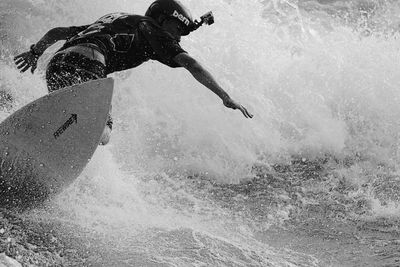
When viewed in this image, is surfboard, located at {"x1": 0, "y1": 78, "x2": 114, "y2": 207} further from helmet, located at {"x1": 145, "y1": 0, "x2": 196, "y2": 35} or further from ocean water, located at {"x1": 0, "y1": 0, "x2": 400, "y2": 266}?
helmet, located at {"x1": 145, "y1": 0, "x2": 196, "y2": 35}

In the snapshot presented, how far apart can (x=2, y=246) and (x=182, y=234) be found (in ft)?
4.62

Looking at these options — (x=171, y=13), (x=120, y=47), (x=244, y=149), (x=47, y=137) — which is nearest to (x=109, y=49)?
(x=120, y=47)

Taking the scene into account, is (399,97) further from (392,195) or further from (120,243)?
(120,243)

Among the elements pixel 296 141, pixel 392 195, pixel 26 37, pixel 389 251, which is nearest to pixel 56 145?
pixel 389 251

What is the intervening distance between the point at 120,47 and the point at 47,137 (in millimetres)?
1014

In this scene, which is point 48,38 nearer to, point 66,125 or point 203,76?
point 66,125

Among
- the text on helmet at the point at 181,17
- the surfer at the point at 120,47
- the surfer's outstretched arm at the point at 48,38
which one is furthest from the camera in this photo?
the surfer's outstretched arm at the point at 48,38

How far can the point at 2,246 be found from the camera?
3.19m

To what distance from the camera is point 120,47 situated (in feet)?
14.4

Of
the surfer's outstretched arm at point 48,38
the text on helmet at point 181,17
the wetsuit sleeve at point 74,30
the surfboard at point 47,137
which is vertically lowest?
the surfboard at point 47,137

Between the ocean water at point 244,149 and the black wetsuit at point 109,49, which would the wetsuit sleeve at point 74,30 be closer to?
the black wetsuit at point 109,49

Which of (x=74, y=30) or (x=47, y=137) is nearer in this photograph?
(x=47, y=137)

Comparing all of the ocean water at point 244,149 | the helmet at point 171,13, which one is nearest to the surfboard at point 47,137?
the ocean water at point 244,149

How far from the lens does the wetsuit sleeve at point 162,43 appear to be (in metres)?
4.16
